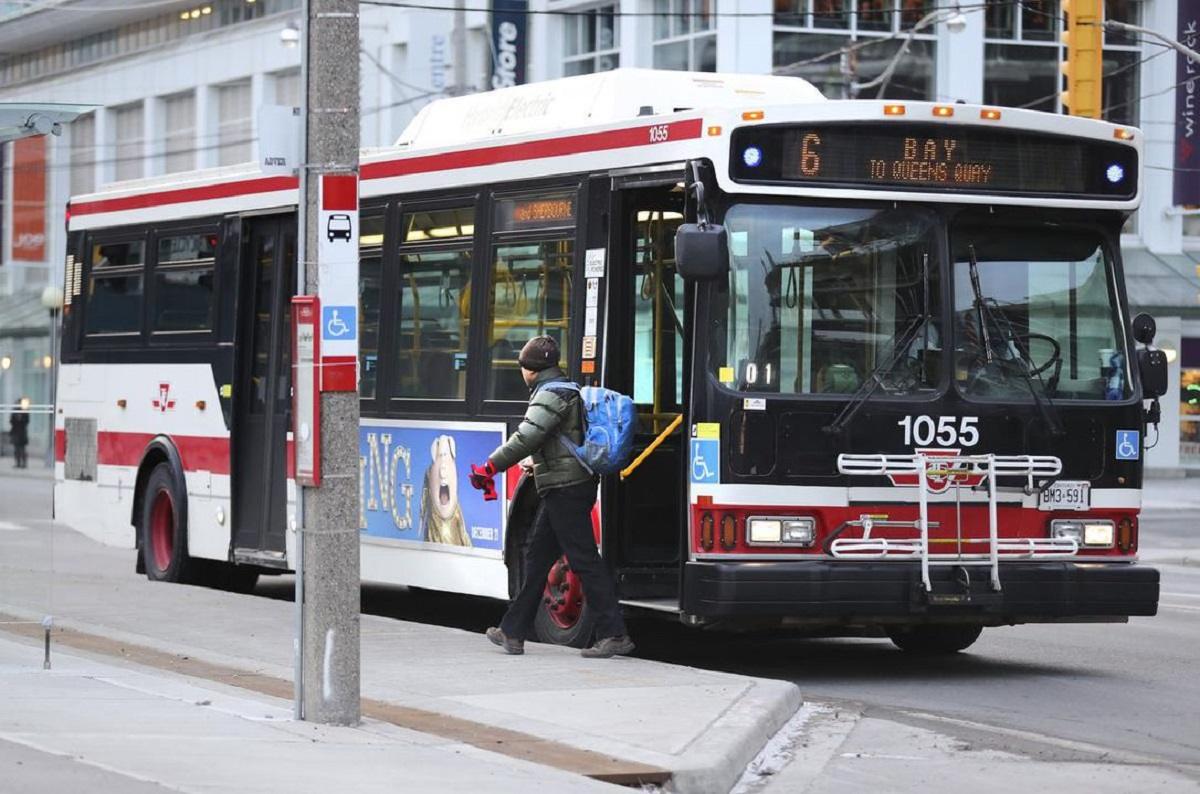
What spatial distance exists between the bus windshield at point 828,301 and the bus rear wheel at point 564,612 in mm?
1813

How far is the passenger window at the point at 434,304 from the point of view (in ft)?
47.1

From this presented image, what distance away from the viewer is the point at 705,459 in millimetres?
12055

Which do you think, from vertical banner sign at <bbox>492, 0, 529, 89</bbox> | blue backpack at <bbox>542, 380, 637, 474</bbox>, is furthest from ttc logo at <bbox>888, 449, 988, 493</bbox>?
vertical banner sign at <bbox>492, 0, 529, 89</bbox>

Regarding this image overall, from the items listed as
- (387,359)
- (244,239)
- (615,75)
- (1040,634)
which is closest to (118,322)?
(244,239)

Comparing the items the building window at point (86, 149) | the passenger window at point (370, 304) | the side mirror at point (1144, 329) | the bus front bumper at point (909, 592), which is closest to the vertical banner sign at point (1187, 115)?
the building window at point (86, 149)

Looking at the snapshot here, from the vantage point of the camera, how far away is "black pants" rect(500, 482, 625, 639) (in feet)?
40.6

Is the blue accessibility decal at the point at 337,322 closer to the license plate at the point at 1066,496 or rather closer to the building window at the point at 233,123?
the license plate at the point at 1066,496

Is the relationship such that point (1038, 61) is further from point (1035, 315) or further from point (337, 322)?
point (337, 322)

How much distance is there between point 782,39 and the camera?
Answer: 43094 mm

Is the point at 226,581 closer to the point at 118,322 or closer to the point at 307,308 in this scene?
the point at 118,322

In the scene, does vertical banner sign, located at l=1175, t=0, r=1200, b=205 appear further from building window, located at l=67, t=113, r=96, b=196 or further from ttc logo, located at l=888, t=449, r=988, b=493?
ttc logo, located at l=888, t=449, r=988, b=493

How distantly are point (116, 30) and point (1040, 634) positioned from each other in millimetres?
42310

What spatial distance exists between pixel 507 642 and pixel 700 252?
2.50 m

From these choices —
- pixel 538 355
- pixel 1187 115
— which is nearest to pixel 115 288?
pixel 538 355
